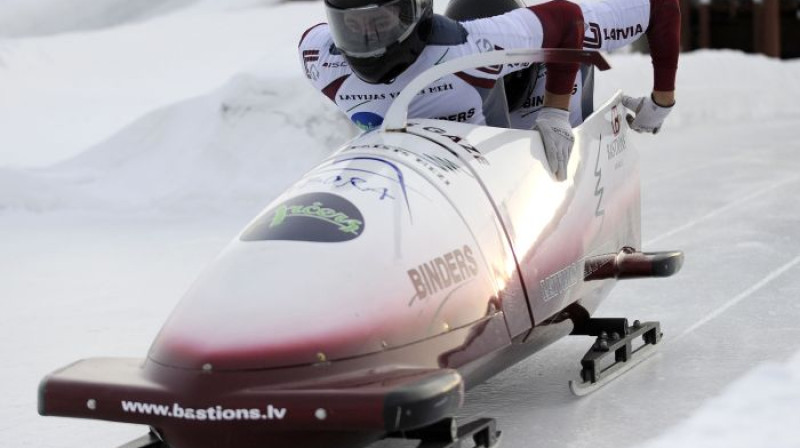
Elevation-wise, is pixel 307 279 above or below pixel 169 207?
above

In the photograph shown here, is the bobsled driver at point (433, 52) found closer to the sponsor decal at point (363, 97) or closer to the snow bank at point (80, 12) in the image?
the sponsor decal at point (363, 97)

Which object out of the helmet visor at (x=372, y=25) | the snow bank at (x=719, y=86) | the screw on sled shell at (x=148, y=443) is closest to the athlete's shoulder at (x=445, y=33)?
the helmet visor at (x=372, y=25)

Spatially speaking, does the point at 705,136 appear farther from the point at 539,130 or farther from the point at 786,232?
the point at 539,130

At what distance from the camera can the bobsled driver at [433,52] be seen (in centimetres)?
274

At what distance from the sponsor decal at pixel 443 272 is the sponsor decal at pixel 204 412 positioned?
334mm

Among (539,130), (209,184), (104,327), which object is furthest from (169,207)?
(539,130)

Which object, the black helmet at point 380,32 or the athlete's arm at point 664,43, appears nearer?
the black helmet at point 380,32


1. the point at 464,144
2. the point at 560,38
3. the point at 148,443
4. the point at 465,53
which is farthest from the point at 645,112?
the point at 148,443

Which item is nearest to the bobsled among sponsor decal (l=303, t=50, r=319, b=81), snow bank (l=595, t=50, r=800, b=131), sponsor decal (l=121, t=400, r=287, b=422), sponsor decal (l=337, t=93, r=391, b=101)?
sponsor decal (l=121, t=400, r=287, b=422)

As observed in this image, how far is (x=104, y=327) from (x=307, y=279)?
1783 mm

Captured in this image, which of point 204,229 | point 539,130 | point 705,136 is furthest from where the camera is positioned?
point 705,136

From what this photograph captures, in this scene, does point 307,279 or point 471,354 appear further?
point 471,354

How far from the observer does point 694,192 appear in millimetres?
5805

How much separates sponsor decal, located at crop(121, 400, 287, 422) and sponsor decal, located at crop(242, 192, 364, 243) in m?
0.33
